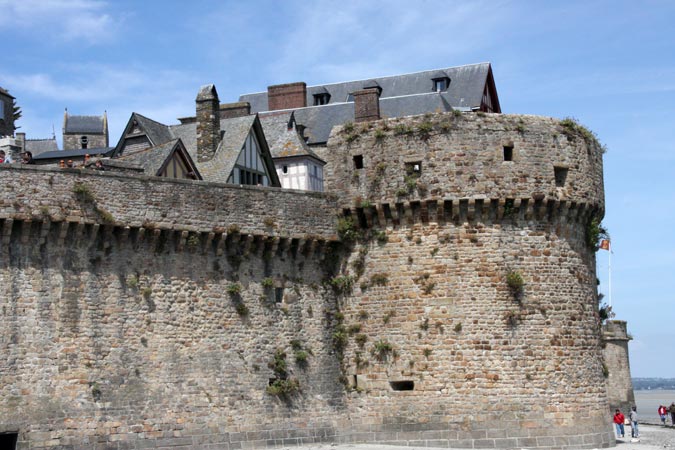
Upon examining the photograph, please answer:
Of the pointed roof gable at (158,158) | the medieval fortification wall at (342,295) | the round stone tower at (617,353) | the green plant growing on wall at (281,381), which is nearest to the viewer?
the medieval fortification wall at (342,295)

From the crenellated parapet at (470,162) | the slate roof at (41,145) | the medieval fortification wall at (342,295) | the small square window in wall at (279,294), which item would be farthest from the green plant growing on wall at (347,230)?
the slate roof at (41,145)

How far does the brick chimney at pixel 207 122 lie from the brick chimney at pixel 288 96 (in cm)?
1280

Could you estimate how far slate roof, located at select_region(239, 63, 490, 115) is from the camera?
4181 cm

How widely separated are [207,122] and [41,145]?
20.6 metres

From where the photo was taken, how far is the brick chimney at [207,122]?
31.0m

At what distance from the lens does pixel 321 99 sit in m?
44.5

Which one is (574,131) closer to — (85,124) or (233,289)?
(233,289)

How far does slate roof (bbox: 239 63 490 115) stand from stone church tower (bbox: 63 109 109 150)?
8.42m

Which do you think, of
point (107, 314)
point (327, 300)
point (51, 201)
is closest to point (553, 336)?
point (327, 300)

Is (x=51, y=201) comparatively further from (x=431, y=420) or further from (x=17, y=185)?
(x=431, y=420)

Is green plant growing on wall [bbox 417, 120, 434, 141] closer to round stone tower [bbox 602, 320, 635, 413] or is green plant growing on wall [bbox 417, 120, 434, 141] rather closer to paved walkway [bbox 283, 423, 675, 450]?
paved walkway [bbox 283, 423, 675, 450]

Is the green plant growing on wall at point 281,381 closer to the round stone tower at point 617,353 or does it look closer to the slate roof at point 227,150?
the slate roof at point 227,150

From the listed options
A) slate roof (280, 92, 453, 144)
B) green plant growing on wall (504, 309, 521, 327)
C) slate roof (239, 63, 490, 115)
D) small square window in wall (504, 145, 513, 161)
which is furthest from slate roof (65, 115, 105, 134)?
green plant growing on wall (504, 309, 521, 327)

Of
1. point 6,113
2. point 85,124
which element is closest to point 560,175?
point 85,124
